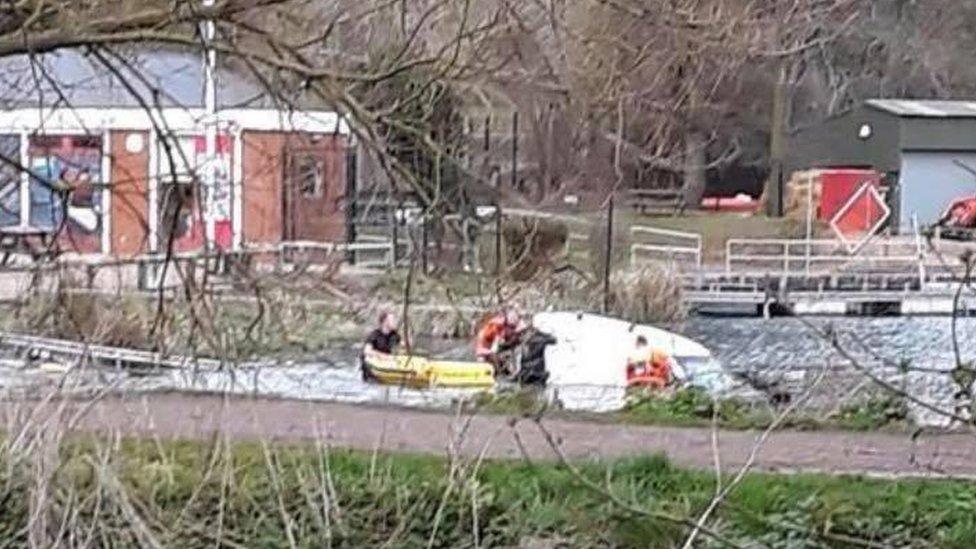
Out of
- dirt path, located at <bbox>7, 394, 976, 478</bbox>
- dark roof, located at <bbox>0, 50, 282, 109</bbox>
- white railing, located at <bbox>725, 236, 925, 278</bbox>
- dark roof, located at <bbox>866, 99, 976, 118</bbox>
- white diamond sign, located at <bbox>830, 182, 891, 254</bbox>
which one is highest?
dark roof, located at <bbox>866, 99, 976, 118</bbox>

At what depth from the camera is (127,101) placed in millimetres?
5785

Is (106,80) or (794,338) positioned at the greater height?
(106,80)

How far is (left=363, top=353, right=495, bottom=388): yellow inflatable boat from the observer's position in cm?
1051

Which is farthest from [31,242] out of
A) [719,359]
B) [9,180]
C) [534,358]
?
[719,359]

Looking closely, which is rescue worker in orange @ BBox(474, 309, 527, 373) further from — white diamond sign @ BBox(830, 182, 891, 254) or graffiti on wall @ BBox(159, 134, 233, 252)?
white diamond sign @ BBox(830, 182, 891, 254)

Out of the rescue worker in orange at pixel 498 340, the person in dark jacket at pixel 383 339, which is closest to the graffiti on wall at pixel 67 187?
the person in dark jacket at pixel 383 339

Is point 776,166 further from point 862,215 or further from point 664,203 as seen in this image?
point 664,203

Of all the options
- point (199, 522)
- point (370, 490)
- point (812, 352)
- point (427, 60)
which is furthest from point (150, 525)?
point (812, 352)

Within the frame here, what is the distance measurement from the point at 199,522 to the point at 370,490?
3.03ft

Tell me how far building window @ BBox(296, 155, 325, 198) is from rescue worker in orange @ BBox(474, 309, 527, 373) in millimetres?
1758

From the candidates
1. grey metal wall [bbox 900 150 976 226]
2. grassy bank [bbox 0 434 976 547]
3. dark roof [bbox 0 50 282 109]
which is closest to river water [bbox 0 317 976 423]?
grassy bank [bbox 0 434 976 547]

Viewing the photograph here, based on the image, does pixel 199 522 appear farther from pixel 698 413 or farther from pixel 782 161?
pixel 782 161

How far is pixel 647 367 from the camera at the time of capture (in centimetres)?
1404

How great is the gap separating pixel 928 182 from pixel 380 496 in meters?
23.3
